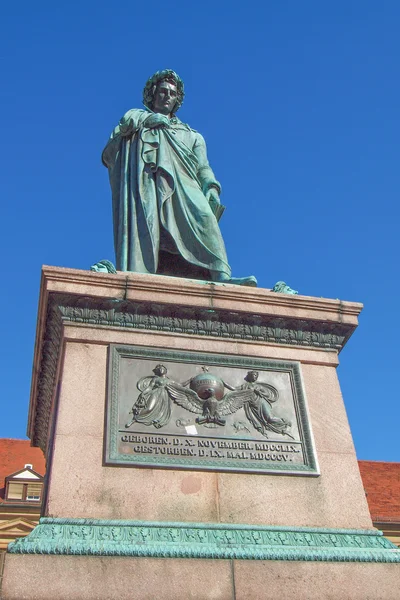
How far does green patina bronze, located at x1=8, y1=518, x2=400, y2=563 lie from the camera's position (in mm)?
4707

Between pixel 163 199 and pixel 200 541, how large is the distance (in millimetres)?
4293

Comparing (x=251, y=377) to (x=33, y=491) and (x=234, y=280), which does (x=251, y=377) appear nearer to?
(x=234, y=280)

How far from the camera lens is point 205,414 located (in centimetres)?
572

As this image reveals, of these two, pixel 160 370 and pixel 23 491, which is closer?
pixel 160 370

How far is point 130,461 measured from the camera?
5.30 metres

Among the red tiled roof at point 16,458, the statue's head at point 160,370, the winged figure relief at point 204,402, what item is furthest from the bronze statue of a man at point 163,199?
the red tiled roof at point 16,458

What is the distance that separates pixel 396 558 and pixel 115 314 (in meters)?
3.01

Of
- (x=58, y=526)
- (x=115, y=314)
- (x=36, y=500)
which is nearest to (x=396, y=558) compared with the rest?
(x=58, y=526)

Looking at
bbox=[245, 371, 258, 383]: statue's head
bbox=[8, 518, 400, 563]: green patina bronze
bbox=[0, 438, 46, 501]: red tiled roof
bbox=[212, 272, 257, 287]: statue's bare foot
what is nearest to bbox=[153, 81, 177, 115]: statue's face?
bbox=[212, 272, 257, 287]: statue's bare foot

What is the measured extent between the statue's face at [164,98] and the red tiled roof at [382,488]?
65.5 ft

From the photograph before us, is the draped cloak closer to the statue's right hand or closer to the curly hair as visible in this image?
the statue's right hand

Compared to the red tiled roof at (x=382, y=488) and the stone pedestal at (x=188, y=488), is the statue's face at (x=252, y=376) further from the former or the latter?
the red tiled roof at (x=382, y=488)

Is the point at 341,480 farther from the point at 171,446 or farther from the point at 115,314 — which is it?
the point at 115,314

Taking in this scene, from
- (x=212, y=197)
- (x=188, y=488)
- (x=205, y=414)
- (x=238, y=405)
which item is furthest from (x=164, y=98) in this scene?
(x=188, y=488)
